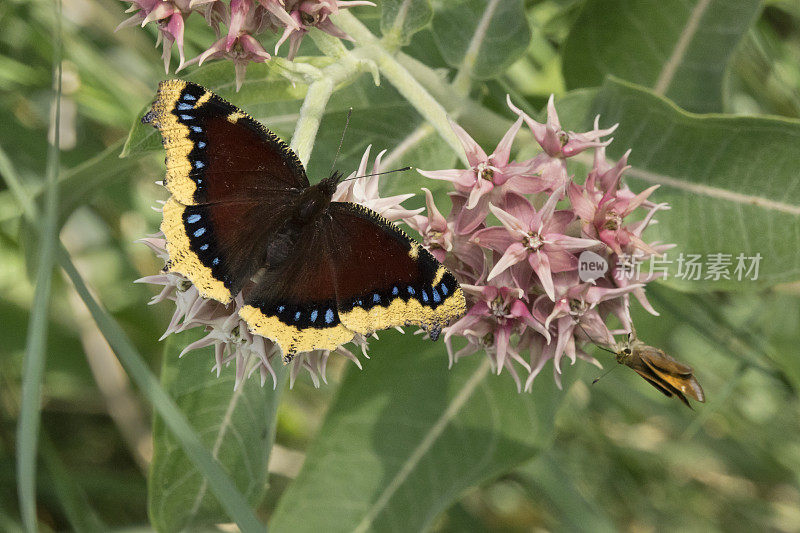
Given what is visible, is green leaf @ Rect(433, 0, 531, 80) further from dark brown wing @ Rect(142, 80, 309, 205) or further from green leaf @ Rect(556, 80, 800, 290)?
dark brown wing @ Rect(142, 80, 309, 205)

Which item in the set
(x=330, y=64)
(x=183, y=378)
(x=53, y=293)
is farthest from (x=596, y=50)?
(x=53, y=293)

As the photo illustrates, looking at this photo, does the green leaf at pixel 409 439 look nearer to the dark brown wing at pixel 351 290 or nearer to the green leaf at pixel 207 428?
the green leaf at pixel 207 428

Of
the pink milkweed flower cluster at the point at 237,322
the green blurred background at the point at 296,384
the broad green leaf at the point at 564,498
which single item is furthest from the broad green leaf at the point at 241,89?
the broad green leaf at the point at 564,498

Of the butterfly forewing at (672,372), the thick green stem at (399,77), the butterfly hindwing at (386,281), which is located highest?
the thick green stem at (399,77)

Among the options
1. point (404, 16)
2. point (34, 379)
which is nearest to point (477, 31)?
point (404, 16)

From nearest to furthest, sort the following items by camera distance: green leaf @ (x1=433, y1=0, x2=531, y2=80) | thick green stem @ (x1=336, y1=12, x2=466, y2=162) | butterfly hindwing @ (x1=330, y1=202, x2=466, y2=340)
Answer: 1. butterfly hindwing @ (x1=330, y1=202, x2=466, y2=340)
2. thick green stem @ (x1=336, y1=12, x2=466, y2=162)
3. green leaf @ (x1=433, y1=0, x2=531, y2=80)

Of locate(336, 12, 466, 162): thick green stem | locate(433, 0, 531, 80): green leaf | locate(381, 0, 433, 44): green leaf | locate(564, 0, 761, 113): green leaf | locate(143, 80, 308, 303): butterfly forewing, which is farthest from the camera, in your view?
locate(564, 0, 761, 113): green leaf

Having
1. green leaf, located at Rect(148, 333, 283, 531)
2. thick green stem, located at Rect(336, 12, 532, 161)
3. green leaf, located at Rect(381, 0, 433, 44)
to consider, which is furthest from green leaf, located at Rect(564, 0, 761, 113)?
green leaf, located at Rect(148, 333, 283, 531)

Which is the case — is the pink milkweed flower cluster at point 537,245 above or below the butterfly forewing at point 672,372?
above
